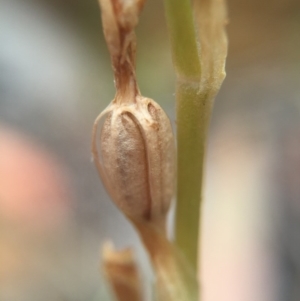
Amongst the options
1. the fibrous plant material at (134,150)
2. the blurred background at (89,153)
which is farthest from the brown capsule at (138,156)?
the blurred background at (89,153)

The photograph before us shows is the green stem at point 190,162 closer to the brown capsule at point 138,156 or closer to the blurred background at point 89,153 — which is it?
the brown capsule at point 138,156

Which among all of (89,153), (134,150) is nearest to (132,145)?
(134,150)

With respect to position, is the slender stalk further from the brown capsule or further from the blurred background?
the blurred background

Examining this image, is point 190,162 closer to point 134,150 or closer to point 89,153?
point 134,150

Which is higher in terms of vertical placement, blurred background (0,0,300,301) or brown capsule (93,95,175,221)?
blurred background (0,0,300,301)

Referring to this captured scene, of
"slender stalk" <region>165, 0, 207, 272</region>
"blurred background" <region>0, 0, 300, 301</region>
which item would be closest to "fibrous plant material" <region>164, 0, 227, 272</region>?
"slender stalk" <region>165, 0, 207, 272</region>

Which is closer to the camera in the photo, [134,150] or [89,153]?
[134,150]

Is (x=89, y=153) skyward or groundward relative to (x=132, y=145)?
skyward

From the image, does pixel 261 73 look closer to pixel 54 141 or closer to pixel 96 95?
pixel 96 95
